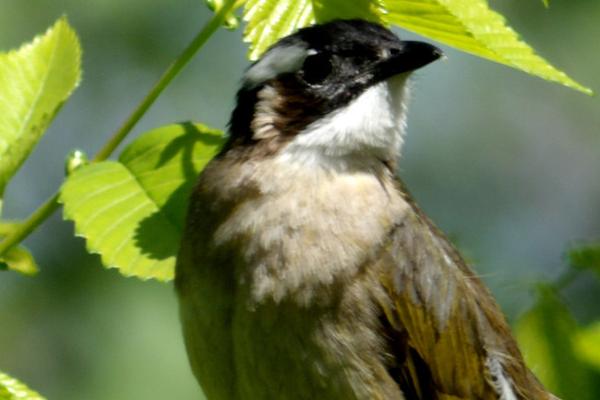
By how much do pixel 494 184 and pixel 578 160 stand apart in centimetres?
81

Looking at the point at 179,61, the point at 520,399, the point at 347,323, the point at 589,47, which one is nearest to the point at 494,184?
the point at 589,47

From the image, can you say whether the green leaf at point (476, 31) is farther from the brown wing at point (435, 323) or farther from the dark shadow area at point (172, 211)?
the brown wing at point (435, 323)

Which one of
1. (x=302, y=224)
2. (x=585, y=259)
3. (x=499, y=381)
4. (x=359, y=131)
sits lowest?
(x=499, y=381)

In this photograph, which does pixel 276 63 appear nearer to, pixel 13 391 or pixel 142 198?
pixel 142 198

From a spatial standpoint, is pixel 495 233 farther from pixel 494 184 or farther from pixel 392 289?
pixel 392 289

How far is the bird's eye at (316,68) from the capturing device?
15.1 ft

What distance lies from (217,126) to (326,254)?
5.57 meters

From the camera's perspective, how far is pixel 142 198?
390cm

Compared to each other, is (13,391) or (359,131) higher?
(359,131)

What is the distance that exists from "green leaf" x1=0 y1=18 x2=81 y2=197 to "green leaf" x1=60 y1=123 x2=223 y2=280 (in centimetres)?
18

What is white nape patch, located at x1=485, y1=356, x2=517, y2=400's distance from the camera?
4758 mm

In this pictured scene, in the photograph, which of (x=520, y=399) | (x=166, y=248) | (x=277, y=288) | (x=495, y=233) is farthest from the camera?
(x=495, y=233)

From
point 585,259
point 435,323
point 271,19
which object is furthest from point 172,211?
point 585,259

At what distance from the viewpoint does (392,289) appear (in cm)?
445
